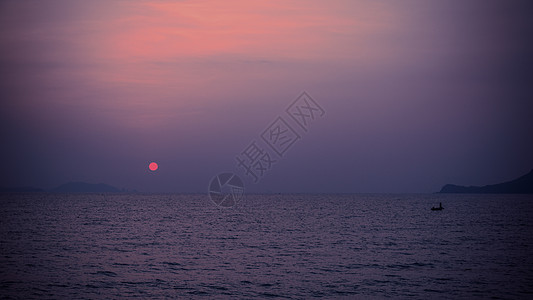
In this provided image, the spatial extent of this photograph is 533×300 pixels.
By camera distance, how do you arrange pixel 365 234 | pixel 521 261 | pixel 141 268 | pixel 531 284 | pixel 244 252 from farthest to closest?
pixel 365 234, pixel 244 252, pixel 521 261, pixel 141 268, pixel 531 284

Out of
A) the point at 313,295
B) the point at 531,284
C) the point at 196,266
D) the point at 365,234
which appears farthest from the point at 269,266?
the point at 365,234

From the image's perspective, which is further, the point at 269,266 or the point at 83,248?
the point at 83,248

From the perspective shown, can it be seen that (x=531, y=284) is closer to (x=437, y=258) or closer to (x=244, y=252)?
(x=437, y=258)

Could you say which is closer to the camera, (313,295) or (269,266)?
(313,295)

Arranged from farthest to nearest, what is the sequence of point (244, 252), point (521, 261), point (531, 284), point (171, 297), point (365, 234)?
point (365, 234), point (244, 252), point (521, 261), point (531, 284), point (171, 297)

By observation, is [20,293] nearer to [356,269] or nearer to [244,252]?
[244,252]

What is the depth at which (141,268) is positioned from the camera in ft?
133

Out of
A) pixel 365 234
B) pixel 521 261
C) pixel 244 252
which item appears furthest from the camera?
pixel 365 234

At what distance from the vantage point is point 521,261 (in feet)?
149

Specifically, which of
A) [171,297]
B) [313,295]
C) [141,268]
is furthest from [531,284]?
[141,268]

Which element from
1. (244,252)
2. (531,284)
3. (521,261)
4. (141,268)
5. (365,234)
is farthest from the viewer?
(365,234)

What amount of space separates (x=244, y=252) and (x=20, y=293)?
2384cm

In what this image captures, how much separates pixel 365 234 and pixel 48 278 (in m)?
46.9

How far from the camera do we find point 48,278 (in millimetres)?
36719
